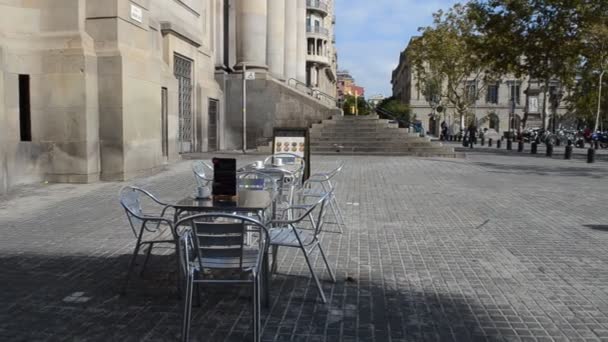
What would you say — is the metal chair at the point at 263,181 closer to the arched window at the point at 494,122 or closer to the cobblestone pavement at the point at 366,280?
the cobblestone pavement at the point at 366,280

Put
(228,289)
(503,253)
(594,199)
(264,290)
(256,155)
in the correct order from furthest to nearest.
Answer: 1. (256,155)
2. (594,199)
3. (503,253)
4. (228,289)
5. (264,290)

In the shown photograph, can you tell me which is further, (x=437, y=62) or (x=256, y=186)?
(x=437, y=62)

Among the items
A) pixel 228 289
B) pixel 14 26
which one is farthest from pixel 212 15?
pixel 228 289

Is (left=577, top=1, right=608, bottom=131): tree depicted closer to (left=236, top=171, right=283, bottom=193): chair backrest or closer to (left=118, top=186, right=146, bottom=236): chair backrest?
(left=236, top=171, right=283, bottom=193): chair backrest

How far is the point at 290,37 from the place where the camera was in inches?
1293

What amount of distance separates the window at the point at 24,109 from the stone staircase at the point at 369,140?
508 inches

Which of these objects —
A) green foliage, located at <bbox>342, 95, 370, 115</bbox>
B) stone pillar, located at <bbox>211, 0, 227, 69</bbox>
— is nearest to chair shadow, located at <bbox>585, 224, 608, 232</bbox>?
stone pillar, located at <bbox>211, 0, 227, 69</bbox>

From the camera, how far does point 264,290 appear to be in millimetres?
4500

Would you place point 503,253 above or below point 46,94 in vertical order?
below

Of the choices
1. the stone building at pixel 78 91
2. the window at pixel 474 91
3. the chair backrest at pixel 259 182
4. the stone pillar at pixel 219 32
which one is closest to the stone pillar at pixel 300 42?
the stone pillar at pixel 219 32

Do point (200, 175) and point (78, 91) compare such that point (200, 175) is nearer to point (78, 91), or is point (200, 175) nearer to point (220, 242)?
point (220, 242)

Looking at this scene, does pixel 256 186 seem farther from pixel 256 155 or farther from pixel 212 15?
pixel 212 15

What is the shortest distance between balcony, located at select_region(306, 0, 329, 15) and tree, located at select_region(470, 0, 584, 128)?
4536cm

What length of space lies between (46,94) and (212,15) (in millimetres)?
13769
